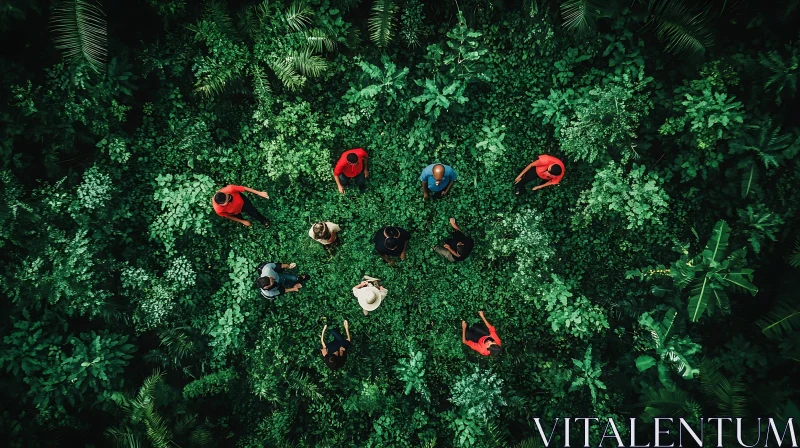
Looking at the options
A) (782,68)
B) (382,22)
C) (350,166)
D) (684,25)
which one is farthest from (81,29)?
(782,68)

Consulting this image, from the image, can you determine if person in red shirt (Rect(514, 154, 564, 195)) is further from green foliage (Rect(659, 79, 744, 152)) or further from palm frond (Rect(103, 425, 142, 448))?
palm frond (Rect(103, 425, 142, 448))

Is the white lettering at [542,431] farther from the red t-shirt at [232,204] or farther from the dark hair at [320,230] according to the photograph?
the red t-shirt at [232,204]

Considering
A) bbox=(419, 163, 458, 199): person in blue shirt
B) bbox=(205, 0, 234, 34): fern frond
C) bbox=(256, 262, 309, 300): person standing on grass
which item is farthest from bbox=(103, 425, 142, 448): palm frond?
bbox=(205, 0, 234, 34): fern frond

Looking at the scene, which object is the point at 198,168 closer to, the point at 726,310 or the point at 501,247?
the point at 501,247

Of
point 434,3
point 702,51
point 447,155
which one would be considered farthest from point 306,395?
point 702,51

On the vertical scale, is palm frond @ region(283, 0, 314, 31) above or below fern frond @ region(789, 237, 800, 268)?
above

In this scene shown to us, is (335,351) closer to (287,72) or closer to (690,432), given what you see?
(287,72)

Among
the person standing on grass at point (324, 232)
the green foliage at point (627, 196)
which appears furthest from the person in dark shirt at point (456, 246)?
the green foliage at point (627, 196)
